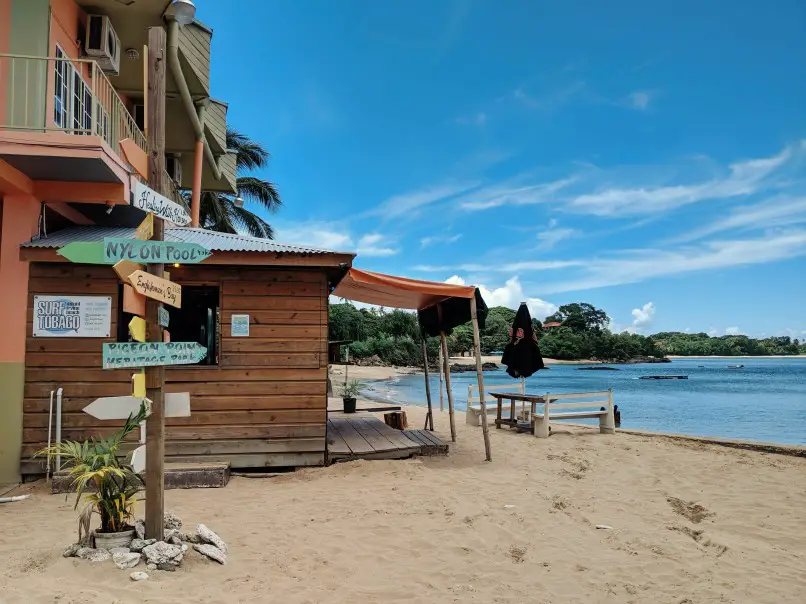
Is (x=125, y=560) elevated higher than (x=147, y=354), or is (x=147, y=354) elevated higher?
(x=147, y=354)

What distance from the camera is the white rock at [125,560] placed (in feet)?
11.8

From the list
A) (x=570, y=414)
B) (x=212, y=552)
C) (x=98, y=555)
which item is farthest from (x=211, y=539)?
(x=570, y=414)

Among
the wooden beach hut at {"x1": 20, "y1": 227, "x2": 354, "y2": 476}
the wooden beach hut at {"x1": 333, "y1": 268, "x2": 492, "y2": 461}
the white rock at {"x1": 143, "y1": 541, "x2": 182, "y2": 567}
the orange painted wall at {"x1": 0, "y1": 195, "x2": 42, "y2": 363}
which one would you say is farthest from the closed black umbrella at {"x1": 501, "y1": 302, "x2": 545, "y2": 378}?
the white rock at {"x1": 143, "y1": 541, "x2": 182, "y2": 567}

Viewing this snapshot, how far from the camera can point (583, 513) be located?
5645 millimetres

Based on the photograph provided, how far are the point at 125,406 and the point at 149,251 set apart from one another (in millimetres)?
1122

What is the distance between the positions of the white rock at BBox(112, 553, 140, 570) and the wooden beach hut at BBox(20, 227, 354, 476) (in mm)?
3406

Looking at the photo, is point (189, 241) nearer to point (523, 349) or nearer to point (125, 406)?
point (125, 406)

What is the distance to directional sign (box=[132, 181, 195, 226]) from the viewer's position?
3.75 metres

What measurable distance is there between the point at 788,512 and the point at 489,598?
4.24m

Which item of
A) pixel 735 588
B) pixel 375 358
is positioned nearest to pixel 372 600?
pixel 735 588

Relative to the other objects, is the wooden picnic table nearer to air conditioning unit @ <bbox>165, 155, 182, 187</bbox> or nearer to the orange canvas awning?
the orange canvas awning

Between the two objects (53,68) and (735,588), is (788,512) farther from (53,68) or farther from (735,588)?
(53,68)

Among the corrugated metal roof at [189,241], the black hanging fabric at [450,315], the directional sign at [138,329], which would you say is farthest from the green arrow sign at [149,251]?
the black hanging fabric at [450,315]

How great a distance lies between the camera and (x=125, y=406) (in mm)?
3861
